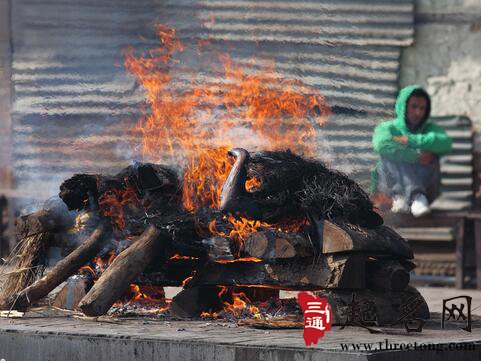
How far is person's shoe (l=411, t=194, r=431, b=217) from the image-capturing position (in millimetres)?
15062

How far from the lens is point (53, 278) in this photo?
8.98 m

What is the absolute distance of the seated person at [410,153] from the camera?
14.8 meters

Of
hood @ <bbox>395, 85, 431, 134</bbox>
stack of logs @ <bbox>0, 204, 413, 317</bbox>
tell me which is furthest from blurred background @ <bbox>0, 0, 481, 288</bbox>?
stack of logs @ <bbox>0, 204, 413, 317</bbox>

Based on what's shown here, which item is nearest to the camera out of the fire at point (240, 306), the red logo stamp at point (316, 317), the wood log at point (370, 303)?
the red logo stamp at point (316, 317)

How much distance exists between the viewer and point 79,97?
1117 centimetres

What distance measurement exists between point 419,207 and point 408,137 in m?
0.81

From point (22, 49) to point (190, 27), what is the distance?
1552mm

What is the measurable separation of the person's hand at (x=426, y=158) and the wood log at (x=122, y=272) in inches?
270

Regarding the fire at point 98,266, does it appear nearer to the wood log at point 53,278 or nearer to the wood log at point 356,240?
the wood log at point 53,278

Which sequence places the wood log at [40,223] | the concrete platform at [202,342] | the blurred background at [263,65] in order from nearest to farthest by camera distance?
the concrete platform at [202,342]
the wood log at [40,223]
the blurred background at [263,65]

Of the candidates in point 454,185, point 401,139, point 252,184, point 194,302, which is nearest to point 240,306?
point 194,302

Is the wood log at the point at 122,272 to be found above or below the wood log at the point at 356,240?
below

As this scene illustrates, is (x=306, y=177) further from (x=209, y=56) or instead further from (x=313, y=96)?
(x=209, y=56)

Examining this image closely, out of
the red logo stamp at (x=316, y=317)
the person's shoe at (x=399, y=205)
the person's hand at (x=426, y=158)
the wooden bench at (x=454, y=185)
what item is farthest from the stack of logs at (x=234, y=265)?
the wooden bench at (x=454, y=185)
